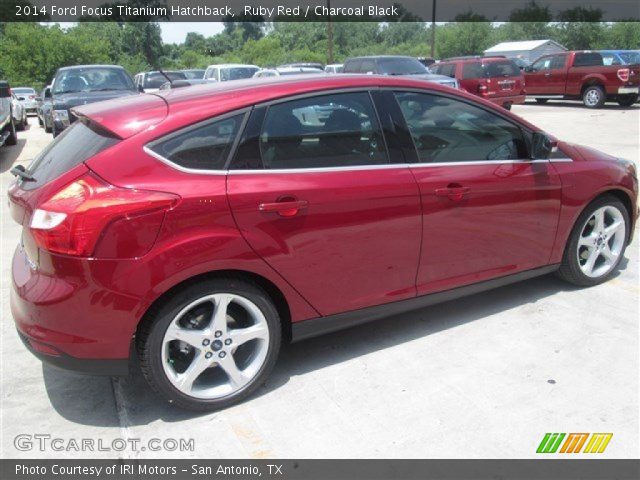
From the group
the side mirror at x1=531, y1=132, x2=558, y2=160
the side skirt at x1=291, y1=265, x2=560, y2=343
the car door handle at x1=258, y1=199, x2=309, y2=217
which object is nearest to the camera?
the car door handle at x1=258, y1=199, x2=309, y2=217

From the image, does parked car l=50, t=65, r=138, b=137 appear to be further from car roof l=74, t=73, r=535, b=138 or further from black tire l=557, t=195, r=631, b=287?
black tire l=557, t=195, r=631, b=287

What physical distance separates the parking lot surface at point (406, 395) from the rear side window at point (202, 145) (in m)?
1.30

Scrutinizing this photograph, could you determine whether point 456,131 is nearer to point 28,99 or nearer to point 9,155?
point 9,155

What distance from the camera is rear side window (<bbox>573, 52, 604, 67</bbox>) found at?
19.1 meters

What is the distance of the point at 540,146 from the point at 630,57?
18333mm

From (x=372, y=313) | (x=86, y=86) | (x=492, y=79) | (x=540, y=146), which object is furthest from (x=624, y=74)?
(x=372, y=313)

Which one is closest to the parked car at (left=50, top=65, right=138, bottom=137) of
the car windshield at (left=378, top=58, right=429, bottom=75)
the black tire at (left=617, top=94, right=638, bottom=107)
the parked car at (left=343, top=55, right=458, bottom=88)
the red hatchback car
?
the parked car at (left=343, top=55, right=458, bottom=88)

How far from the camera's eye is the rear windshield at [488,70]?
1708cm

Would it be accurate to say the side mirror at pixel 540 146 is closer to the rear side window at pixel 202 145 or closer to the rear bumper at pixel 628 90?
the rear side window at pixel 202 145

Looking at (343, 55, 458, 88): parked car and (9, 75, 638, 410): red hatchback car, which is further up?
(343, 55, 458, 88): parked car

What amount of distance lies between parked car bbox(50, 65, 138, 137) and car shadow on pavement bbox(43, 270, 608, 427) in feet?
27.1

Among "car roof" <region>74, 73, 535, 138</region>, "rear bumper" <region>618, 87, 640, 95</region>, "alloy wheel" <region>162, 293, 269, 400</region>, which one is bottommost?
"alloy wheel" <region>162, 293, 269, 400</region>
